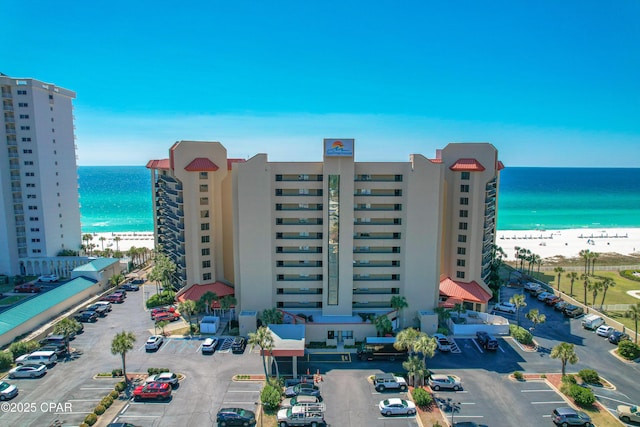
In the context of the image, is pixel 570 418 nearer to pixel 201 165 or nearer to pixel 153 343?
pixel 153 343

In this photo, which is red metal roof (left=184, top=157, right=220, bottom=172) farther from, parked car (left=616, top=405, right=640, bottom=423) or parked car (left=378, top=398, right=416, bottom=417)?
parked car (left=616, top=405, right=640, bottom=423)

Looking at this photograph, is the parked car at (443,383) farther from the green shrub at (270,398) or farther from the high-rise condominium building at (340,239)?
the green shrub at (270,398)

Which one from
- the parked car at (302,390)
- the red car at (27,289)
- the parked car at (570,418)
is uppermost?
the red car at (27,289)

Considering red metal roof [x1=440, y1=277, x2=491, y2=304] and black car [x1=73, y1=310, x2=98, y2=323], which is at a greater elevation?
red metal roof [x1=440, y1=277, x2=491, y2=304]

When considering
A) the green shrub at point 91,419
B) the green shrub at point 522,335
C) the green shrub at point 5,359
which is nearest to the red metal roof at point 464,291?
the green shrub at point 522,335

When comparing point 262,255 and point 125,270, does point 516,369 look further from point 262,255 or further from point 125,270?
point 125,270

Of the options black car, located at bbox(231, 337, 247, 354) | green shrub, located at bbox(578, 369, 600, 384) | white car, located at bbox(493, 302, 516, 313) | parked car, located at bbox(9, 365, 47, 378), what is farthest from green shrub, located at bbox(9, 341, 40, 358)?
white car, located at bbox(493, 302, 516, 313)
